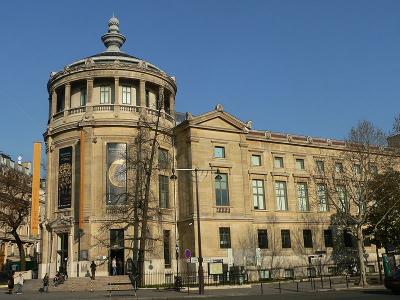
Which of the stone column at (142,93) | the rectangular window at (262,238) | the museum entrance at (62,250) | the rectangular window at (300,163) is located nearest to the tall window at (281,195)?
the rectangular window at (300,163)

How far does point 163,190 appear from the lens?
156 feet

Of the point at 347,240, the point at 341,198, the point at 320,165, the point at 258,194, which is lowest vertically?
the point at 347,240

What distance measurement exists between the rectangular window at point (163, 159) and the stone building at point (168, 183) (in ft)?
1.68

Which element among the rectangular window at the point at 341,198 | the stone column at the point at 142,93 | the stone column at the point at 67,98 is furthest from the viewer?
the stone column at the point at 67,98

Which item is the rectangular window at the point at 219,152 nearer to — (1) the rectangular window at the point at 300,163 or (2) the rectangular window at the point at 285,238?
(1) the rectangular window at the point at 300,163

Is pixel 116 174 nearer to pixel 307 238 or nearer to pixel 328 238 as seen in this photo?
pixel 307 238

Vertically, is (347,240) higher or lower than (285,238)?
lower

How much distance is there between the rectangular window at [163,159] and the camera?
47.6 meters

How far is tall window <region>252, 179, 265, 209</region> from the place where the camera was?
51438mm

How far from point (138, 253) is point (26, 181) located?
2292 cm

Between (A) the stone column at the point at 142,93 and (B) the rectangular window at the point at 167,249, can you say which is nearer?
(B) the rectangular window at the point at 167,249

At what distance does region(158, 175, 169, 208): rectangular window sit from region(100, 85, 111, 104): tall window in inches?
374

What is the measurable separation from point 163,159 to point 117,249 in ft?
32.9

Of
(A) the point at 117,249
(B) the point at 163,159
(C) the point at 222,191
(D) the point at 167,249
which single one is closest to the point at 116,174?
(B) the point at 163,159
